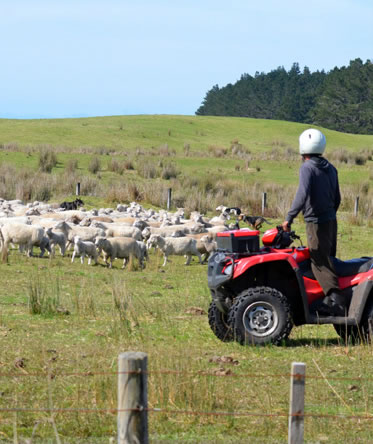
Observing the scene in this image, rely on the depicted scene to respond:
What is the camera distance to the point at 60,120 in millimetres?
81625

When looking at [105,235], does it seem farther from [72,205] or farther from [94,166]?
[94,166]

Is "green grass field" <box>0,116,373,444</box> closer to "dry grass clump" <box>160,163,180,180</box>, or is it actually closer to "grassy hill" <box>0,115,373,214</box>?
"grassy hill" <box>0,115,373,214</box>

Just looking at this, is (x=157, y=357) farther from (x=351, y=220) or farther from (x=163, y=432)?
(x=351, y=220)

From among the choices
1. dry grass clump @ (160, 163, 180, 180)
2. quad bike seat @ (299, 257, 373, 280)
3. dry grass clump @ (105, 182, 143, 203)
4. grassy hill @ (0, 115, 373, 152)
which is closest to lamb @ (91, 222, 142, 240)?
Result: dry grass clump @ (105, 182, 143, 203)

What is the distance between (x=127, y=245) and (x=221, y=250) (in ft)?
30.4

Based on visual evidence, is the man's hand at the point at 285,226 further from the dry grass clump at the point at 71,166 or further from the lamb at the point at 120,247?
the dry grass clump at the point at 71,166

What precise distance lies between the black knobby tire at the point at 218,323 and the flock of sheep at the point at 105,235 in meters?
8.70

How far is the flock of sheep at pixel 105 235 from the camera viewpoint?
19.0m

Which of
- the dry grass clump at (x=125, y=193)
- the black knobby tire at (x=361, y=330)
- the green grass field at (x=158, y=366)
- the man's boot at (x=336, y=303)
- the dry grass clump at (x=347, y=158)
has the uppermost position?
the dry grass clump at (x=347, y=158)

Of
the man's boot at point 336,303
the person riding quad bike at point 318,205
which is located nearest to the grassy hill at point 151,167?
the man's boot at point 336,303

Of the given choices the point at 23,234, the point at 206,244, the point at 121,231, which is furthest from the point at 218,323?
the point at 121,231

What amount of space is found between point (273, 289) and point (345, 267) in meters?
0.94

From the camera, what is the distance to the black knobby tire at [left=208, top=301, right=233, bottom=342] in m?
9.99

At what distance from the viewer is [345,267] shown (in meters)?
9.68
